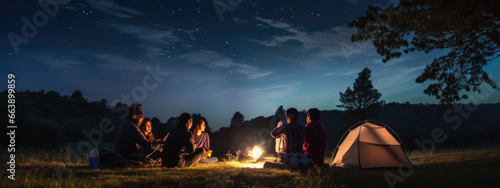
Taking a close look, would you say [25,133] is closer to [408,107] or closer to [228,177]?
[228,177]

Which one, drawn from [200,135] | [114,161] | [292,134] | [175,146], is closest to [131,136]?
[114,161]

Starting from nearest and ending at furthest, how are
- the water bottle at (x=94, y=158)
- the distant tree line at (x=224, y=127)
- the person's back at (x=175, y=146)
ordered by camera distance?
the water bottle at (x=94, y=158), the person's back at (x=175, y=146), the distant tree line at (x=224, y=127)

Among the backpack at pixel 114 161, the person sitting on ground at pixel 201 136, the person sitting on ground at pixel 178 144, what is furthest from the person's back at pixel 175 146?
the person sitting on ground at pixel 201 136

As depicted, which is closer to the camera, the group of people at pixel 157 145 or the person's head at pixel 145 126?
the group of people at pixel 157 145

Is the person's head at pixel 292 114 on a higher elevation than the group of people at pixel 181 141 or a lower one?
higher

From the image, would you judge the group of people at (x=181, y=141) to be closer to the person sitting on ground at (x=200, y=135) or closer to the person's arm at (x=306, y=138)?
the person's arm at (x=306, y=138)

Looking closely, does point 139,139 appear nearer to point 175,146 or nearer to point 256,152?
point 175,146

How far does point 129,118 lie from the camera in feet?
30.7

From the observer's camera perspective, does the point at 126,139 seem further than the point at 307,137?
No

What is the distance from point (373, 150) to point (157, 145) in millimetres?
7497

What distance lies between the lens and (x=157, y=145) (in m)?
9.91

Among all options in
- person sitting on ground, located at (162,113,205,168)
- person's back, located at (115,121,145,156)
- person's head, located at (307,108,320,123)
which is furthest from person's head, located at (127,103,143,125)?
person's head, located at (307,108,320,123)

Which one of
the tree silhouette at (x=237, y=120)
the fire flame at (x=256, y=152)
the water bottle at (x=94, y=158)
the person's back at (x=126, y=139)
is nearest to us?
the water bottle at (x=94, y=158)

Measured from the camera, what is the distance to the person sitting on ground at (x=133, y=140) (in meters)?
9.23
